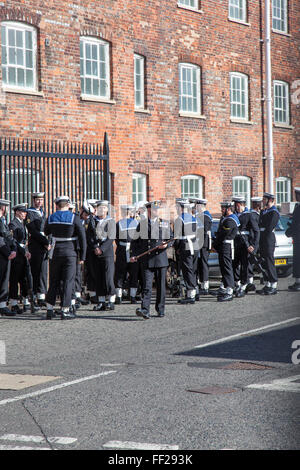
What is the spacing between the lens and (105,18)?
18.8 m

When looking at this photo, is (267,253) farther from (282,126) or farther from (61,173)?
(282,126)

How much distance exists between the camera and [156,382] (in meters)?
7.23

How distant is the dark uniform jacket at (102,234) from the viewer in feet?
45.0

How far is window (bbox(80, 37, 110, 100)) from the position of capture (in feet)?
60.8

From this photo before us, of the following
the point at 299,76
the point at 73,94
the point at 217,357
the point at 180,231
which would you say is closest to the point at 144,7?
the point at 73,94

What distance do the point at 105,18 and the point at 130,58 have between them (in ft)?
4.50

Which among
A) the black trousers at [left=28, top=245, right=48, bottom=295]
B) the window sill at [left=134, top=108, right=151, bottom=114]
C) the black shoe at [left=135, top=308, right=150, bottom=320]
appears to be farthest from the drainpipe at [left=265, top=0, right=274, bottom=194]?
the black shoe at [left=135, top=308, right=150, bottom=320]

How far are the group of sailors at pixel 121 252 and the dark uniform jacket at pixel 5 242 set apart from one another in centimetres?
2

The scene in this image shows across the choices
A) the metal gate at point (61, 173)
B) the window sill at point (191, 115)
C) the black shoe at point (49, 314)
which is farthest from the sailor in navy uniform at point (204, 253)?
the window sill at point (191, 115)

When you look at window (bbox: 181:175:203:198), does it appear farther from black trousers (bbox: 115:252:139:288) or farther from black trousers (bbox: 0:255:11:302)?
black trousers (bbox: 0:255:11:302)

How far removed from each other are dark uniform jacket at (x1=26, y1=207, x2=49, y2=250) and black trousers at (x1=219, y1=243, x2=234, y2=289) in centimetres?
352

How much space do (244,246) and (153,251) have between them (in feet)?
11.0

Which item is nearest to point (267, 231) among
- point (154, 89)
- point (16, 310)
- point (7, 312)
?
point (16, 310)

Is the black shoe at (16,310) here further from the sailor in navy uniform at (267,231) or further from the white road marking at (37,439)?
the white road marking at (37,439)
